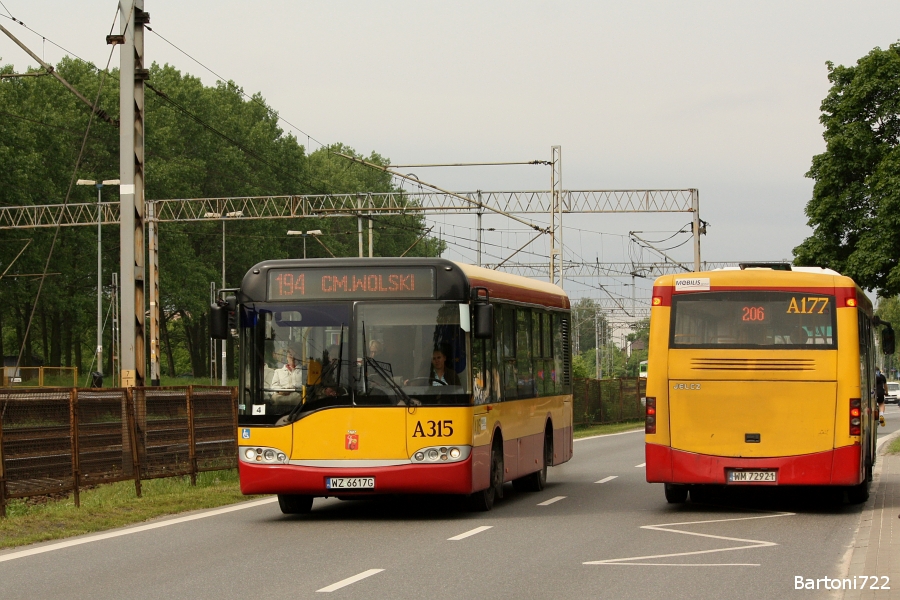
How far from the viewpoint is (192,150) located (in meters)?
Result: 81.0

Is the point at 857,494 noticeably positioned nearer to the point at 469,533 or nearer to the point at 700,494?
the point at 700,494

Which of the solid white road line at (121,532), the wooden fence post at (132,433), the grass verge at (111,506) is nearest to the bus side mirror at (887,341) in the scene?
the solid white road line at (121,532)

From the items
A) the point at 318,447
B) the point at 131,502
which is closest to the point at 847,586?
the point at 318,447

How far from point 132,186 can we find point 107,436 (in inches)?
216

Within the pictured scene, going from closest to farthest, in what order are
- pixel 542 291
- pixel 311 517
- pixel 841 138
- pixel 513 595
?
1. pixel 513 595
2. pixel 311 517
3. pixel 542 291
4. pixel 841 138

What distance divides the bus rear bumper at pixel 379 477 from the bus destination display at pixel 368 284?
1.87m

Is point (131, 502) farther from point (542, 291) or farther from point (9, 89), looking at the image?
point (9, 89)

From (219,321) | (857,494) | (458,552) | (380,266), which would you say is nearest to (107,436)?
(219,321)

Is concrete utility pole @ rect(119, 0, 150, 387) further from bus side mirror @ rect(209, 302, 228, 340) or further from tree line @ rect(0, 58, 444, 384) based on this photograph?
tree line @ rect(0, 58, 444, 384)

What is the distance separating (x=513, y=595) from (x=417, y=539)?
3896mm

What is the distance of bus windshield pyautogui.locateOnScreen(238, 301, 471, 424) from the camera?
1550cm

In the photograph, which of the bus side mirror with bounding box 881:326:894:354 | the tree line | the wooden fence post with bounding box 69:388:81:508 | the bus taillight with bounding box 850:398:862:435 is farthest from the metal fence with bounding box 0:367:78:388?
the bus taillight with bounding box 850:398:862:435

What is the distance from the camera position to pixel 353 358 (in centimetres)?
1548

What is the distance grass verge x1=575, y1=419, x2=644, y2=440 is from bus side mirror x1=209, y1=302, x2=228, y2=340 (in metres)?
26.8
